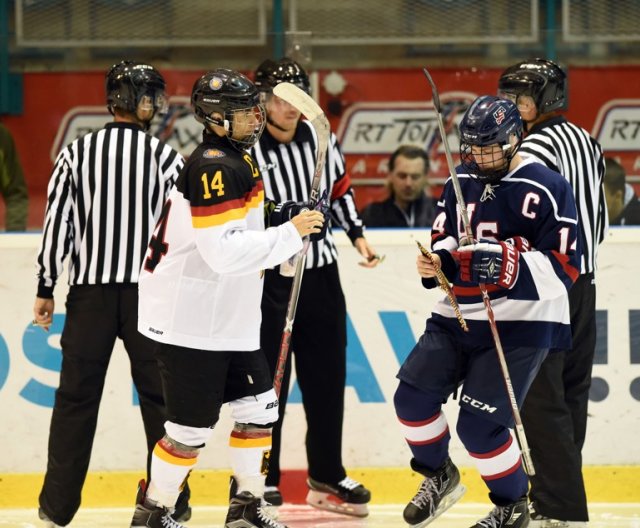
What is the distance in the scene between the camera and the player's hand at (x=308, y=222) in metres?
3.38

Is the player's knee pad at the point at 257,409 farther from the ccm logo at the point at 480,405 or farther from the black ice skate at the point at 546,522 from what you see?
the black ice skate at the point at 546,522

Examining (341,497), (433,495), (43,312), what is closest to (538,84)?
(433,495)

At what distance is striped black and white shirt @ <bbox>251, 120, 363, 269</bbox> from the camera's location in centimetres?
414

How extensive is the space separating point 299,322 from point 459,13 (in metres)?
1.38

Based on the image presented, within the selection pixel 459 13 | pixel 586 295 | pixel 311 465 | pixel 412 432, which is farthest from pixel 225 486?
pixel 459 13

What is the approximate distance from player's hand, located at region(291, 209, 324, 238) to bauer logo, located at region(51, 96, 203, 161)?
1461 millimetres

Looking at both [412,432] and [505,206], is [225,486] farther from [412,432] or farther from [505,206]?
[505,206]

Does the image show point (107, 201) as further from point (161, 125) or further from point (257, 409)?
point (161, 125)

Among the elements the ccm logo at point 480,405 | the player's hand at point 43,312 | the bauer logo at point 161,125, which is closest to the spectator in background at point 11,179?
the bauer logo at point 161,125

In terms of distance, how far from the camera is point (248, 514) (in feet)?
11.7

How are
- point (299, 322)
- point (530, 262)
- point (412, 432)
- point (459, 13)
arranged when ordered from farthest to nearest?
point (459, 13), point (299, 322), point (412, 432), point (530, 262)

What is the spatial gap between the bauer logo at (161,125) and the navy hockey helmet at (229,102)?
1.35m

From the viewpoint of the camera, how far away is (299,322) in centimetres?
424

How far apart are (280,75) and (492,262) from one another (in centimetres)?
122
